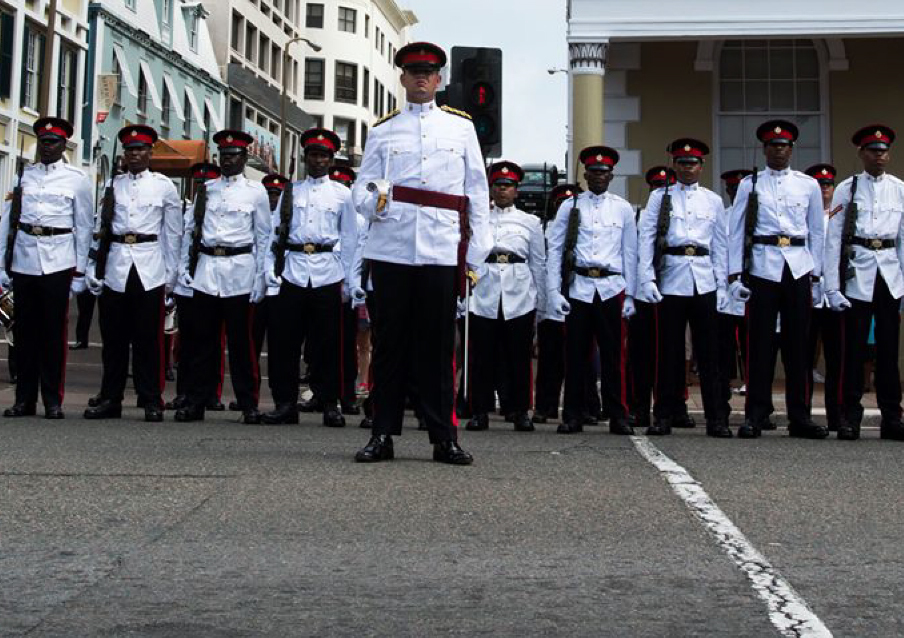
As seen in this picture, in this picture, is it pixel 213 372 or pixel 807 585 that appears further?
pixel 213 372

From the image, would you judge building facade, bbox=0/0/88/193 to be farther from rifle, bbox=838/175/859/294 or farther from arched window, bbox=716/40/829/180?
rifle, bbox=838/175/859/294

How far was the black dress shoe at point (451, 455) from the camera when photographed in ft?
27.7

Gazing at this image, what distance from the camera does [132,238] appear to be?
456 inches

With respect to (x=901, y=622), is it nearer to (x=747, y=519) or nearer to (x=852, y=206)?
(x=747, y=519)

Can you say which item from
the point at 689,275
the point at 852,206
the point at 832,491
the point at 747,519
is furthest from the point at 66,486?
the point at 852,206

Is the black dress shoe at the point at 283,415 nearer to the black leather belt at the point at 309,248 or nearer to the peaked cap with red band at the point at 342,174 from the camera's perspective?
the black leather belt at the point at 309,248

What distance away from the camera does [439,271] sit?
28.5 feet

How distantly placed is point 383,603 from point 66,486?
2863 mm

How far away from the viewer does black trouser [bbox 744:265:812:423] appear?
1099 cm

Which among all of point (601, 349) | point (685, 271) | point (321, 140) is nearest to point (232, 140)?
point (321, 140)

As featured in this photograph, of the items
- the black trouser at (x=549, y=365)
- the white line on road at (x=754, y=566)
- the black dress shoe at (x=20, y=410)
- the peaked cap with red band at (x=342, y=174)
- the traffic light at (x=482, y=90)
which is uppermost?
the traffic light at (x=482, y=90)

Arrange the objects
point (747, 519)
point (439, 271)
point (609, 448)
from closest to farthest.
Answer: point (747, 519) → point (439, 271) → point (609, 448)

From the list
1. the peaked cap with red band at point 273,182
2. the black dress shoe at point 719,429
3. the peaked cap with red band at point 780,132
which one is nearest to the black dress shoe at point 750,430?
the black dress shoe at point 719,429

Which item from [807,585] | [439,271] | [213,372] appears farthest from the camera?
[213,372]
